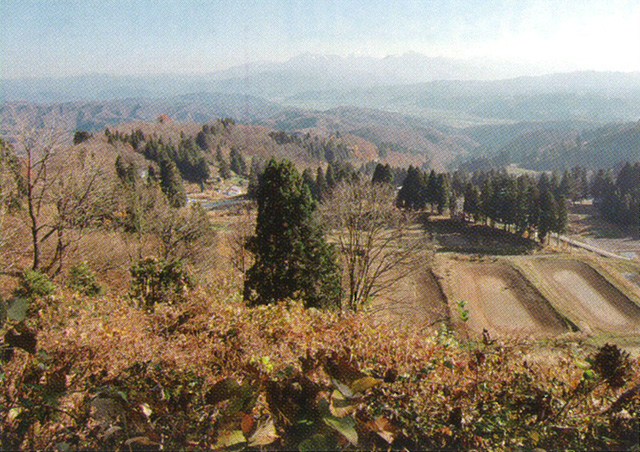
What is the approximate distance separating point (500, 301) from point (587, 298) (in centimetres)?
694

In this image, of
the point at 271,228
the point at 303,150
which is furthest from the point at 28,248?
the point at 303,150

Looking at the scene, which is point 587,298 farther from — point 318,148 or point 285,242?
point 318,148

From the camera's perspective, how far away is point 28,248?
15273 millimetres

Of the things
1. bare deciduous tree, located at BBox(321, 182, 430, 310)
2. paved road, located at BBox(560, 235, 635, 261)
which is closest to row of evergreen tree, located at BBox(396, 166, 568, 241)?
paved road, located at BBox(560, 235, 635, 261)

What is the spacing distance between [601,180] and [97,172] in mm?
87452

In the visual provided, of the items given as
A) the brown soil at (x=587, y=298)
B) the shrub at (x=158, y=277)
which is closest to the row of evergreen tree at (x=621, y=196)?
the brown soil at (x=587, y=298)

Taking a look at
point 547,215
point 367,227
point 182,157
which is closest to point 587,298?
point 547,215

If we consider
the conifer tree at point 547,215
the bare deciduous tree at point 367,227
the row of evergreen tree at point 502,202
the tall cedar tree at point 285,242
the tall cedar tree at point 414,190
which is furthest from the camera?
the tall cedar tree at point 414,190

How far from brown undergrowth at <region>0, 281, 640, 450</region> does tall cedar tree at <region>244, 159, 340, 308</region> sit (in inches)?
307

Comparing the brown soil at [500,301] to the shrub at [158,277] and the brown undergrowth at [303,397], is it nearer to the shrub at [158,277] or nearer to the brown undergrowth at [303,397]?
the shrub at [158,277]

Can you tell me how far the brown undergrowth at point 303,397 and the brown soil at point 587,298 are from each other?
2391 cm

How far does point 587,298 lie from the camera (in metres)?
26.3

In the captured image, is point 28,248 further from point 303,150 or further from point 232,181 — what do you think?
point 303,150

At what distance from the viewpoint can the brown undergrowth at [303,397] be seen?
1575 millimetres
